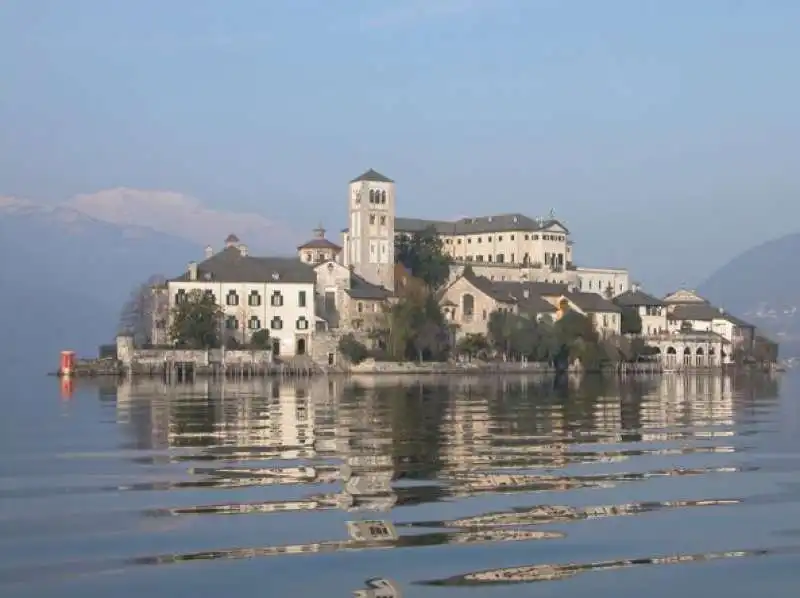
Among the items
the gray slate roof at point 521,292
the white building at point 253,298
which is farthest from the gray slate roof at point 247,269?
the gray slate roof at point 521,292

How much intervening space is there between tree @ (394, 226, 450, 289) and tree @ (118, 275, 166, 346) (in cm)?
2712

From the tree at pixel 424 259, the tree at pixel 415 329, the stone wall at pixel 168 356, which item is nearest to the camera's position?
the stone wall at pixel 168 356

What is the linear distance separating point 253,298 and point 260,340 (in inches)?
164

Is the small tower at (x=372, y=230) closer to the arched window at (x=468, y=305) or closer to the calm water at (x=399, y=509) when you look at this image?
the arched window at (x=468, y=305)

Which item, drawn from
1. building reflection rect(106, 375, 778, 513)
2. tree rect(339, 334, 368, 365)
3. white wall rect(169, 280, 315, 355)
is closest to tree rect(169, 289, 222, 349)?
white wall rect(169, 280, 315, 355)

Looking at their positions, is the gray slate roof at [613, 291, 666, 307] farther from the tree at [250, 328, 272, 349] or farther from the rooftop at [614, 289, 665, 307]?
the tree at [250, 328, 272, 349]

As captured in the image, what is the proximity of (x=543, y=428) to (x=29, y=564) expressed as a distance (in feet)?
74.3

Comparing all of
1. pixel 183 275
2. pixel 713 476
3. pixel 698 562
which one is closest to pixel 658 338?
pixel 183 275

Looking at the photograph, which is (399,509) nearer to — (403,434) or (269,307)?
(403,434)

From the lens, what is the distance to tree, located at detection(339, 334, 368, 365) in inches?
4001

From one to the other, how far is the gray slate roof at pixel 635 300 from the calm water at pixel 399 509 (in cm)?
9410

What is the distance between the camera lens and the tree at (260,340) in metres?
99.5

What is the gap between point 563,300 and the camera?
12381cm

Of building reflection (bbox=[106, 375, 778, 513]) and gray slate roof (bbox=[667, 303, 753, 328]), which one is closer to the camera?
building reflection (bbox=[106, 375, 778, 513])
